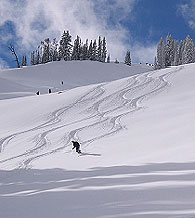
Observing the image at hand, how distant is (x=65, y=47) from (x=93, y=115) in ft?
204

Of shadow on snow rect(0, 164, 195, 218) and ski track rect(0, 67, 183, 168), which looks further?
ski track rect(0, 67, 183, 168)

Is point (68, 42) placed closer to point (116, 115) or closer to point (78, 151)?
point (116, 115)

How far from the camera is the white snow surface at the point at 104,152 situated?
390cm

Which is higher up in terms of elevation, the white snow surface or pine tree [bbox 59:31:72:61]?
pine tree [bbox 59:31:72:61]

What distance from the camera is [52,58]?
7569 centimetres

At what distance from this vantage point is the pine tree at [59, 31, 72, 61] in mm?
70450

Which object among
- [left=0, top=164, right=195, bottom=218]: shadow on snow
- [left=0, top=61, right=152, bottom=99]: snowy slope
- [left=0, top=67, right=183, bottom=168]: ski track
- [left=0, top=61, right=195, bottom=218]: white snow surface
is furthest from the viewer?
[left=0, top=61, right=152, bottom=99]: snowy slope

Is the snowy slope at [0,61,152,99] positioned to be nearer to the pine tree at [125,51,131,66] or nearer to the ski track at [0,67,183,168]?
the ski track at [0,67,183,168]

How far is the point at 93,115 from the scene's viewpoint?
1389 centimetres

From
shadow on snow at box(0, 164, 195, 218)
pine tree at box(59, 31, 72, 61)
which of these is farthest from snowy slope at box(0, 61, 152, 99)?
shadow on snow at box(0, 164, 195, 218)

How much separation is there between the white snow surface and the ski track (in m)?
0.05

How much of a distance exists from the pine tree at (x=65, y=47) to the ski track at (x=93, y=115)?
54664 mm

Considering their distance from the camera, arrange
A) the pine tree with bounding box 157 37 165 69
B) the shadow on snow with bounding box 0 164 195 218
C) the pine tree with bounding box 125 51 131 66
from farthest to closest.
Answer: the pine tree with bounding box 125 51 131 66
the pine tree with bounding box 157 37 165 69
the shadow on snow with bounding box 0 164 195 218

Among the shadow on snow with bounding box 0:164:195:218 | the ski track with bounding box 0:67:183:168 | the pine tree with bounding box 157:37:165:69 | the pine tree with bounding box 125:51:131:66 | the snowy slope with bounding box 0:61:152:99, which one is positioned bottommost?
the shadow on snow with bounding box 0:164:195:218
